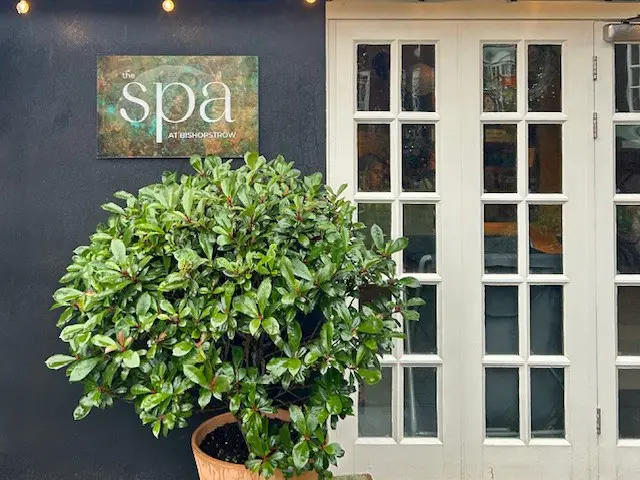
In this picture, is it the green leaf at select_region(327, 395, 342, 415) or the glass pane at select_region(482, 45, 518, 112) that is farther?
the glass pane at select_region(482, 45, 518, 112)

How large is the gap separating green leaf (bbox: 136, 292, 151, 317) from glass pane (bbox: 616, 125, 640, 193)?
228cm

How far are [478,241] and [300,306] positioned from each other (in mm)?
1178

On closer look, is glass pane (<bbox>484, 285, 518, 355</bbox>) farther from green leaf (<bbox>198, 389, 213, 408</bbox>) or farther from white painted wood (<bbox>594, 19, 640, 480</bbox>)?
green leaf (<bbox>198, 389, 213, 408</bbox>)

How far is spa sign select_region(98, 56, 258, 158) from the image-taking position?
262cm

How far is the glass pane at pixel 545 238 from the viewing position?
2686mm

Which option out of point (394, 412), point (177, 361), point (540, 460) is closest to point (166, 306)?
point (177, 361)

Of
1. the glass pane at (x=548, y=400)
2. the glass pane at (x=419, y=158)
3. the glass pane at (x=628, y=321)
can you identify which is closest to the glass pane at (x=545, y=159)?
the glass pane at (x=419, y=158)

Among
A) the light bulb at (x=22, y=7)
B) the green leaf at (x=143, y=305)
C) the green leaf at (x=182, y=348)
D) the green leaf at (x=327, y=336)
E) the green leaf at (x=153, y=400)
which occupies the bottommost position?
the green leaf at (x=153, y=400)

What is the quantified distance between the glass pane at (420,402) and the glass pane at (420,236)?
20.5 inches

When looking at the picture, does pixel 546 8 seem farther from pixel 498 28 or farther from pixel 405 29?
pixel 405 29

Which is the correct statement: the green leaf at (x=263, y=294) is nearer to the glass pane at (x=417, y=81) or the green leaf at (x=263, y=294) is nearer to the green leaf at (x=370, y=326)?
the green leaf at (x=370, y=326)

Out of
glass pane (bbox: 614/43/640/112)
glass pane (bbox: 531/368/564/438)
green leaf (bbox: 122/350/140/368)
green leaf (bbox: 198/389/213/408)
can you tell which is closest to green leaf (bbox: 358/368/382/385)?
green leaf (bbox: 198/389/213/408)

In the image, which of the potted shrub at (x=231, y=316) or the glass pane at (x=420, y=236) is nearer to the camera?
the potted shrub at (x=231, y=316)

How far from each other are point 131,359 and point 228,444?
0.61 metres
